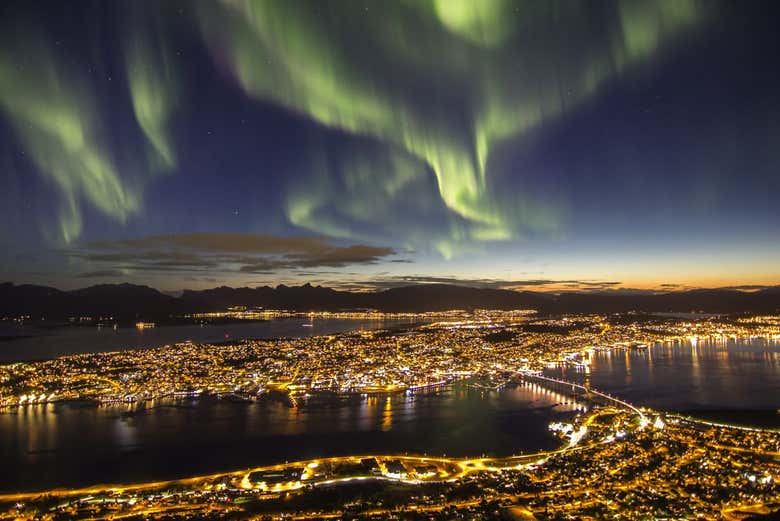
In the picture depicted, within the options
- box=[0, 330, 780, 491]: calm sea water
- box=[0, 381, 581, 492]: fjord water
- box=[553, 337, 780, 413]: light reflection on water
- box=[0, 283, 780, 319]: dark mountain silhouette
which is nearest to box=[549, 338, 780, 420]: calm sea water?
box=[553, 337, 780, 413]: light reflection on water

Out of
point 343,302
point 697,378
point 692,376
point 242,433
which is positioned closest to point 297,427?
point 242,433

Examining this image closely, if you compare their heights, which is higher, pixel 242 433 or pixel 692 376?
pixel 242 433

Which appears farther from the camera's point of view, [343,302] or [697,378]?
[343,302]

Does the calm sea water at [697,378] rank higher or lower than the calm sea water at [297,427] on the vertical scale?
lower

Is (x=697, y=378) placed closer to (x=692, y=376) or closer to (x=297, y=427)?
(x=692, y=376)

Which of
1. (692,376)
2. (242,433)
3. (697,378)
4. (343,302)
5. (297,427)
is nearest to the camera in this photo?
(242,433)

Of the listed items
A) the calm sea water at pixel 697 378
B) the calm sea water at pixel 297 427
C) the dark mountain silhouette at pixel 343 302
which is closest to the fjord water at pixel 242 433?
the calm sea water at pixel 297 427

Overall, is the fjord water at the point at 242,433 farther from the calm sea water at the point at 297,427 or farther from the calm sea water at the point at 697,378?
the calm sea water at the point at 697,378

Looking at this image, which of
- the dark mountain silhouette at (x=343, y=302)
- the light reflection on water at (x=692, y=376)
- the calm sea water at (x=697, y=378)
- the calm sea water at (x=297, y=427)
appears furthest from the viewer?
the dark mountain silhouette at (x=343, y=302)

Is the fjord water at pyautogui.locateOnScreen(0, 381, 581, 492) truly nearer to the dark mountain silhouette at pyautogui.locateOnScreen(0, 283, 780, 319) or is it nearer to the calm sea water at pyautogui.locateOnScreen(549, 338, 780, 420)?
the calm sea water at pyautogui.locateOnScreen(549, 338, 780, 420)
